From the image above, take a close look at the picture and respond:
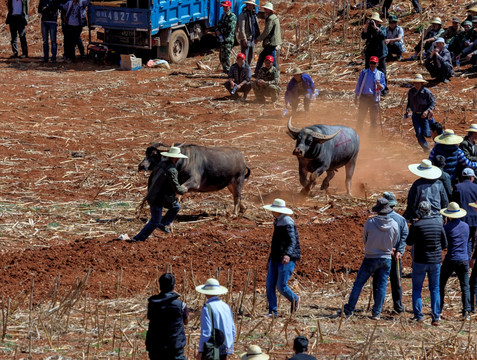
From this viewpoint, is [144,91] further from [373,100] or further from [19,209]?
[19,209]

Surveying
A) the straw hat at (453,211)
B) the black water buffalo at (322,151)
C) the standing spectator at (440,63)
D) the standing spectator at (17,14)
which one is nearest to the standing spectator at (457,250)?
the straw hat at (453,211)

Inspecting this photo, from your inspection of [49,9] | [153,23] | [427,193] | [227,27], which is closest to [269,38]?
[227,27]

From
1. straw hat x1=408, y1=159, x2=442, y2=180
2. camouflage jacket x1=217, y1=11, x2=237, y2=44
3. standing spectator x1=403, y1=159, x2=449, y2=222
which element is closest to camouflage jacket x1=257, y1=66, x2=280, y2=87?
camouflage jacket x1=217, y1=11, x2=237, y2=44

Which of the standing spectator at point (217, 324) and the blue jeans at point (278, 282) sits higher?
the standing spectator at point (217, 324)

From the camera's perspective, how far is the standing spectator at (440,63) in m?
25.8

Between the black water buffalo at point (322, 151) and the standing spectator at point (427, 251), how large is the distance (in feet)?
16.3

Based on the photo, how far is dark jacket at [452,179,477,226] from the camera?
13523 mm

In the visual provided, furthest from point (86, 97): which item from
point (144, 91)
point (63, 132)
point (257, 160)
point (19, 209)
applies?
point (19, 209)

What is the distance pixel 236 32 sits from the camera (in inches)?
1088

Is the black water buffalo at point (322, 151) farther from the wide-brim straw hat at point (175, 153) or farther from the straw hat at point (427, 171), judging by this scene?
the straw hat at point (427, 171)

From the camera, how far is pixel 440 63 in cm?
2595

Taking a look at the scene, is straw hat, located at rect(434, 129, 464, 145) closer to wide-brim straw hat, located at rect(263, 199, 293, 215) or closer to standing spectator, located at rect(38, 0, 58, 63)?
wide-brim straw hat, located at rect(263, 199, 293, 215)

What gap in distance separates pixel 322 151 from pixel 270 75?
26.6 feet

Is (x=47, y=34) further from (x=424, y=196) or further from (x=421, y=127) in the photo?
(x=424, y=196)
